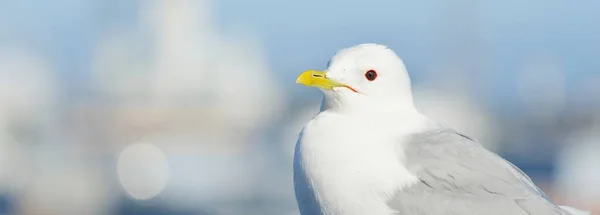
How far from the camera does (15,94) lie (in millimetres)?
38688

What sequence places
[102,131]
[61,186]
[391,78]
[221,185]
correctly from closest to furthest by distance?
[391,78]
[61,186]
[221,185]
[102,131]

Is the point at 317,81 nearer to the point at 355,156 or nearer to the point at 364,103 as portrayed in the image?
the point at 364,103

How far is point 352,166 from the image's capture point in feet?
13.5

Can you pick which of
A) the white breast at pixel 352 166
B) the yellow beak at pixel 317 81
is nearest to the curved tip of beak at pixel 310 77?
the yellow beak at pixel 317 81

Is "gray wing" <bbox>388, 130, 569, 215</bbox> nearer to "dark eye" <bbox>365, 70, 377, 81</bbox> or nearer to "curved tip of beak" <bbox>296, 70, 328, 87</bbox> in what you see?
"dark eye" <bbox>365, 70, 377, 81</bbox>

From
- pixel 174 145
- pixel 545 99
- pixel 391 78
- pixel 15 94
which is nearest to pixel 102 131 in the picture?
pixel 174 145

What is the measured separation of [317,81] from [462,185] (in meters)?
0.59

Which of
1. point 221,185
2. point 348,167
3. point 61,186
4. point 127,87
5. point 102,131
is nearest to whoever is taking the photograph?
point 348,167

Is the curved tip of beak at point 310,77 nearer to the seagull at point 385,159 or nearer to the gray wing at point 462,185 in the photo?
the seagull at point 385,159

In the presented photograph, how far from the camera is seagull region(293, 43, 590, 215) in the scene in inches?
162

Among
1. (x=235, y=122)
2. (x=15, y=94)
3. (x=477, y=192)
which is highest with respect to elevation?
(x=477, y=192)

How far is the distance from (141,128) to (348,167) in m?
43.2

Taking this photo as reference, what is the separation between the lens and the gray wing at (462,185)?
4.18 metres

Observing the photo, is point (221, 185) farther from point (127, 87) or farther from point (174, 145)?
point (127, 87)
